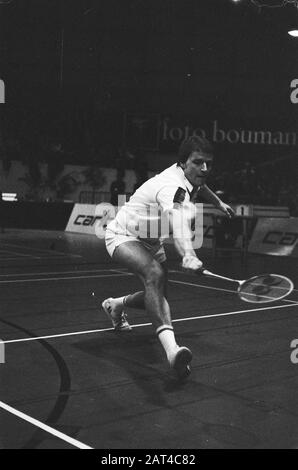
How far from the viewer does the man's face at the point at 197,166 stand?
17.5ft

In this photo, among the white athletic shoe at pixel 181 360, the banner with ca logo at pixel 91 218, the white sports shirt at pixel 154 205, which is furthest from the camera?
the banner with ca logo at pixel 91 218

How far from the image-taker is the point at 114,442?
3.71 m

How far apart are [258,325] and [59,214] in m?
15.1

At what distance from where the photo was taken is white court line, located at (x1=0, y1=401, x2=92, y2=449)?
12.1ft

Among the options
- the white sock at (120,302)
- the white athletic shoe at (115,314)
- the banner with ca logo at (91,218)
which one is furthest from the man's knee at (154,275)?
the banner with ca logo at (91,218)

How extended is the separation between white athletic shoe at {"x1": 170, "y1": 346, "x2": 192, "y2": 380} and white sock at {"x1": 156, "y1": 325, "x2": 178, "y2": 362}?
0.15 ft

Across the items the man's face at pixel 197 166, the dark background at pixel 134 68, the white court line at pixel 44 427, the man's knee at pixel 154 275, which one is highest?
the dark background at pixel 134 68

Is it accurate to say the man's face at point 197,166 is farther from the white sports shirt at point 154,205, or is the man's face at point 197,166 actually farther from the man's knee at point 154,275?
the man's knee at point 154,275

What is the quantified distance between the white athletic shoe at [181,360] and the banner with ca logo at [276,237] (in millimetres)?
11451

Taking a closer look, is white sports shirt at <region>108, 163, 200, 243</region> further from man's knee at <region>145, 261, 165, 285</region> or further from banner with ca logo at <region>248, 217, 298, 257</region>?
banner with ca logo at <region>248, 217, 298, 257</region>

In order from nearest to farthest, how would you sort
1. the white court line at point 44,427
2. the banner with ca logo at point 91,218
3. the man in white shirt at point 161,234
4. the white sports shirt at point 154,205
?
1. the white court line at point 44,427
2. the man in white shirt at point 161,234
3. the white sports shirt at point 154,205
4. the banner with ca logo at point 91,218

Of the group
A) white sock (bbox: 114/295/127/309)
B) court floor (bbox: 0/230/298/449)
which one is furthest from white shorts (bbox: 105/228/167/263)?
court floor (bbox: 0/230/298/449)

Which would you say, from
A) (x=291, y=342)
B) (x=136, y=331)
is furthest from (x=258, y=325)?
(x=136, y=331)

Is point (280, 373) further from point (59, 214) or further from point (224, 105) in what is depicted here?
point (224, 105)
